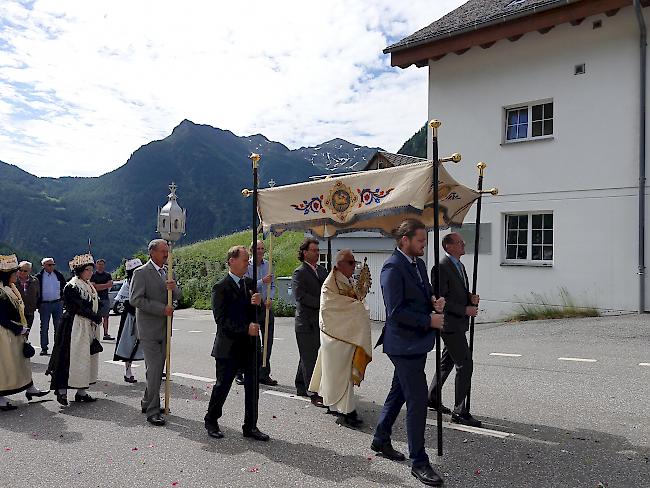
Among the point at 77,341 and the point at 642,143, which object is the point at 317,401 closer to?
the point at 77,341

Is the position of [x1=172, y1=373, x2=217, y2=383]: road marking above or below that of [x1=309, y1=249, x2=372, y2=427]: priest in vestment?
below

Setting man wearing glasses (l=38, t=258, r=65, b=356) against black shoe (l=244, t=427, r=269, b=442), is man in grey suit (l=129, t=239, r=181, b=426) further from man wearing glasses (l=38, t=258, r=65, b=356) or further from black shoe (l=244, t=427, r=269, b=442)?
man wearing glasses (l=38, t=258, r=65, b=356)

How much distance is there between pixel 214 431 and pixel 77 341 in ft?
8.72

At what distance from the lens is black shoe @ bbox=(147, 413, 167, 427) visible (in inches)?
247

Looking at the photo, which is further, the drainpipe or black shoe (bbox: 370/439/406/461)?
the drainpipe

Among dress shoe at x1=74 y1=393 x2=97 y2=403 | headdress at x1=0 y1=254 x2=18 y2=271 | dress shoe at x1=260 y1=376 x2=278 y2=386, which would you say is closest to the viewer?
headdress at x1=0 y1=254 x2=18 y2=271

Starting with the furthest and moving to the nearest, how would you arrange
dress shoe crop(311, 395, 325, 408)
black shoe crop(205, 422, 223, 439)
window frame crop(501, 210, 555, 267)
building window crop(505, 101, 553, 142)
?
1. building window crop(505, 101, 553, 142)
2. window frame crop(501, 210, 555, 267)
3. dress shoe crop(311, 395, 325, 408)
4. black shoe crop(205, 422, 223, 439)

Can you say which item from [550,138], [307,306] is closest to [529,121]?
[550,138]

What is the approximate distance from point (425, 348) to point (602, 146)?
1098 cm

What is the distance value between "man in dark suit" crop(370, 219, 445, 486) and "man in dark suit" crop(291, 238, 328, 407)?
7.65 ft

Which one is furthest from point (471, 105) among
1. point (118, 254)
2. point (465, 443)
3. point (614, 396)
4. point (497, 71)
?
point (118, 254)

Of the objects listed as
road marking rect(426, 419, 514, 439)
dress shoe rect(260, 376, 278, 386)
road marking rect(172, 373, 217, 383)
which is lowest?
road marking rect(172, 373, 217, 383)

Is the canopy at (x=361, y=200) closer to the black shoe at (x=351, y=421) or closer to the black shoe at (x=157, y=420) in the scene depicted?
the black shoe at (x=351, y=421)

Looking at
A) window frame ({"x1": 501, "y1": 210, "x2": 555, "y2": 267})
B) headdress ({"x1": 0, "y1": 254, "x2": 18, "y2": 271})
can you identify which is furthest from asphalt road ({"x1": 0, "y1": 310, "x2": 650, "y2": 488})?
window frame ({"x1": 501, "y1": 210, "x2": 555, "y2": 267})
